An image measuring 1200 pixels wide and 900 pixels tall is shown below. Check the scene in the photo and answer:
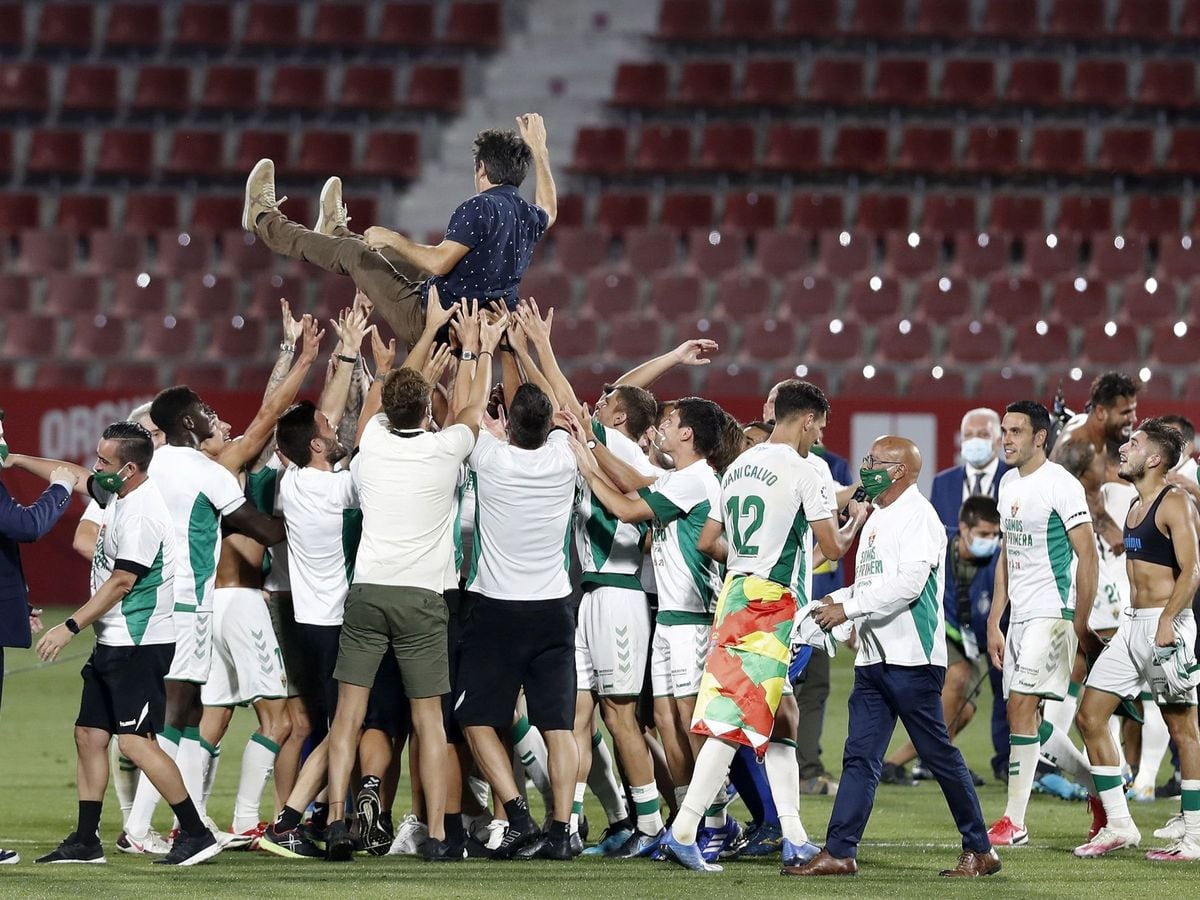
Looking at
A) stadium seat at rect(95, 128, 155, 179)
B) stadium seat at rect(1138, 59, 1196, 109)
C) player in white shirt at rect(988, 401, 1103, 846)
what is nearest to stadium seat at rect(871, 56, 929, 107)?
→ stadium seat at rect(1138, 59, 1196, 109)

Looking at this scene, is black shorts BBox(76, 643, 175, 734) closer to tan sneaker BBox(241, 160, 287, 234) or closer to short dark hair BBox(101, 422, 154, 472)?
short dark hair BBox(101, 422, 154, 472)

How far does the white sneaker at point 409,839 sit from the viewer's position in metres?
7.59

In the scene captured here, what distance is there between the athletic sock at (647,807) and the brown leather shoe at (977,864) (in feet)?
4.40

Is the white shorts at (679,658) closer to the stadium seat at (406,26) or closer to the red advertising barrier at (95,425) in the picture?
the red advertising barrier at (95,425)

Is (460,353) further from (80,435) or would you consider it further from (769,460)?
(80,435)

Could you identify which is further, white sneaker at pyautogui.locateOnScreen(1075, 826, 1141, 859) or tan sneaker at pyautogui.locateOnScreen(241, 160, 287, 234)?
tan sneaker at pyautogui.locateOnScreen(241, 160, 287, 234)

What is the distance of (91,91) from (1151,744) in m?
16.2

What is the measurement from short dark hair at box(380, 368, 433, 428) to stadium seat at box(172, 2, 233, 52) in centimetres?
1573

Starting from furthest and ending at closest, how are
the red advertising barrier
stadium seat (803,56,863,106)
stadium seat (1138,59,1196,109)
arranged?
stadium seat (803,56,863,106), stadium seat (1138,59,1196,109), the red advertising barrier

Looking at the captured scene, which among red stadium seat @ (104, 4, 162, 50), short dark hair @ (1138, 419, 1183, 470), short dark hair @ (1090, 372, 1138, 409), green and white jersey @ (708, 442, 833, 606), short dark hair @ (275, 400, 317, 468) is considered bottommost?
green and white jersey @ (708, 442, 833, 606)

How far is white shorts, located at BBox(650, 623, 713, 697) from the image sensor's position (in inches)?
300

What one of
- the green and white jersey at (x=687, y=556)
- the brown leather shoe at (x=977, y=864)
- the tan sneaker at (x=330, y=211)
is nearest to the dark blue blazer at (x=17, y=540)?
the tan sneaker at (x=330, y=211)

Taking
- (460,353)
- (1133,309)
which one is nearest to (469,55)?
(1133,309)

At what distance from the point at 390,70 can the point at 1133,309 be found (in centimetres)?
927
